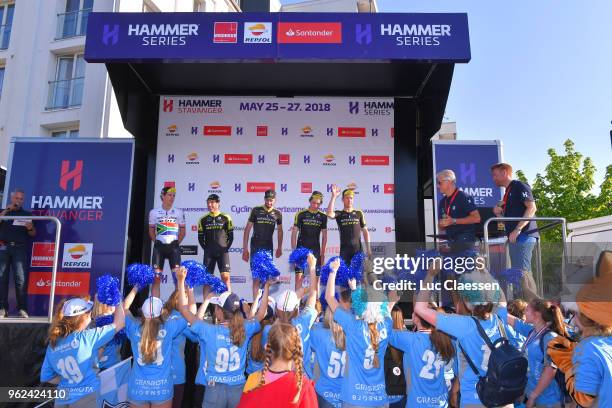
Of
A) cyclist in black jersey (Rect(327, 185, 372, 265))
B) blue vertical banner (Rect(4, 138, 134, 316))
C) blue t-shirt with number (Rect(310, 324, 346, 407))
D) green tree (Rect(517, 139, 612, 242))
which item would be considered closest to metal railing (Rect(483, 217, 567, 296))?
blue t-shirt with number (Rect(310, 324, 346, 407))

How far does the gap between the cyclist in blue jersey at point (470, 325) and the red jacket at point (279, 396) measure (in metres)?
1.36

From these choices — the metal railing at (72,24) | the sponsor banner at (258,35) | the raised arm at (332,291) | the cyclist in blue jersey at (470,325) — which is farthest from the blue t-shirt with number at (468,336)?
the metal railing at (72,24)

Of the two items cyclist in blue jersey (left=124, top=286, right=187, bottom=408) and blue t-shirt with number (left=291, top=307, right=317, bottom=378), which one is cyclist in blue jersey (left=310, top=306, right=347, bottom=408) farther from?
cyclist in blue jersey (left=124, top=286, right=187, bottom=408)

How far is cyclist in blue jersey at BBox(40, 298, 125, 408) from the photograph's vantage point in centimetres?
371

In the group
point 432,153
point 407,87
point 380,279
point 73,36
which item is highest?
point 73,36

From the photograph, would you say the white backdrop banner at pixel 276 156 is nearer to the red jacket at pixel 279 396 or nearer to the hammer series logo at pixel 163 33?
the hammer series logo at pixel 163 33

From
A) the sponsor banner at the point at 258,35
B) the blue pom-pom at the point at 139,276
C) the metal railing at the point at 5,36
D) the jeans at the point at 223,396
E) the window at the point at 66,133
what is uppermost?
the metal railing at the point at 5,36

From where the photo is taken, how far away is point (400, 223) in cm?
748

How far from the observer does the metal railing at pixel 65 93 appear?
15.3m

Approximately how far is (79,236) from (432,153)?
5484mm

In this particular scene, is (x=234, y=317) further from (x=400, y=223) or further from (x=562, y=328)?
(x=400, y=223)

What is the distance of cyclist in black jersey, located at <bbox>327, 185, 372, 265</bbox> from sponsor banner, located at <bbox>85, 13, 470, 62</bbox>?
2.10m

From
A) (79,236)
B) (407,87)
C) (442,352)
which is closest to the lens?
(442,352)

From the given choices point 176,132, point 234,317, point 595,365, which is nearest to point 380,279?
point 234,317
